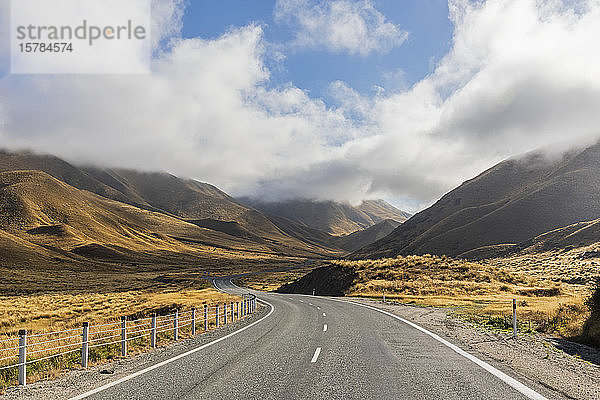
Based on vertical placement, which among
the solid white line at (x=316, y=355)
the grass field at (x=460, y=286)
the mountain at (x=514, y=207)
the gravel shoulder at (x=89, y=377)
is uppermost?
the mountain at (x=514, y=207)

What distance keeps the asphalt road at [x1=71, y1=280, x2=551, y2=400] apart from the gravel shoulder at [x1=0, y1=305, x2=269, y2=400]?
2.08 feet

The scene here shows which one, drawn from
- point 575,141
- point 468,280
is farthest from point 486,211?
point 468,280

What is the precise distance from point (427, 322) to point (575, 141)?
197 m

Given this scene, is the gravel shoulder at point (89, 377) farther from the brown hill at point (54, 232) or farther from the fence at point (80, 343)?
the brown hill at point (54, 232)

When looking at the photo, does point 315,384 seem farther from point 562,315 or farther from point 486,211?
point 486,211

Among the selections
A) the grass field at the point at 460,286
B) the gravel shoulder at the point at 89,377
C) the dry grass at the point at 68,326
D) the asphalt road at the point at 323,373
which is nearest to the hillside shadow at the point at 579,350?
the asphalt road at the point at 323,373

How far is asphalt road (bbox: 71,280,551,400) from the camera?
820 centimetres

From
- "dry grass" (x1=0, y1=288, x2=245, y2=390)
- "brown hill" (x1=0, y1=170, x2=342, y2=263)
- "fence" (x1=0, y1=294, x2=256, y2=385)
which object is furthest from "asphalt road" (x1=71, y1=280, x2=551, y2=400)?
"brown hill" (x1=0, y1=170, x2=342, y2=263)

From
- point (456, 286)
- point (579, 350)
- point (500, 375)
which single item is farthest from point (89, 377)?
point (456, 286)

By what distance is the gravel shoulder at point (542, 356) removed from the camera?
8.88 m

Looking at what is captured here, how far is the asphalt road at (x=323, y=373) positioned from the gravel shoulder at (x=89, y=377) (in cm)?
63

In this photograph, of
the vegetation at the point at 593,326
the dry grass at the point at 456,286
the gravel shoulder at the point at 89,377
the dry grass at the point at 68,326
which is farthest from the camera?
the dry grass at the point at 456,286

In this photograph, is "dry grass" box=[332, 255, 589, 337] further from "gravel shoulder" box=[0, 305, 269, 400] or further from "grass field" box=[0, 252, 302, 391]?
"grass field" box=[0, 252, 302, 391]

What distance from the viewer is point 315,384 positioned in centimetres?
889
